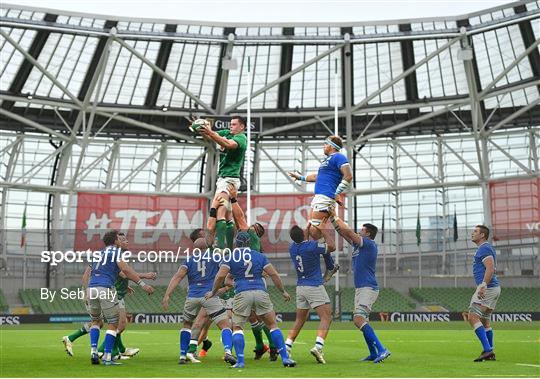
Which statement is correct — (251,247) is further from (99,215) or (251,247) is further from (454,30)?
(99,215)

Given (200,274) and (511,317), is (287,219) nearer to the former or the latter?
(511,317)

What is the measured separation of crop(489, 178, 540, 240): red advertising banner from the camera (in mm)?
50156

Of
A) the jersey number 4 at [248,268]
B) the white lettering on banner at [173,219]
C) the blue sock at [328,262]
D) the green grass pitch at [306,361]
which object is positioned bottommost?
the green grass pitch at [306,361]

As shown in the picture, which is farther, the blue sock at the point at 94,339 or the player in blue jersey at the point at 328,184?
the blue sock at the point at 94,339

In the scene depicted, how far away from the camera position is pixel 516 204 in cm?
5097

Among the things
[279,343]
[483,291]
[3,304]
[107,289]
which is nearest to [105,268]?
[107,289]

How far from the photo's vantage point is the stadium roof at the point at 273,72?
144 ft

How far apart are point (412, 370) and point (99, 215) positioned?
41.9 metres

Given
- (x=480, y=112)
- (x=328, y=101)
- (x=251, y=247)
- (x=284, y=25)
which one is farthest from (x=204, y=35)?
(x=251, y=247)

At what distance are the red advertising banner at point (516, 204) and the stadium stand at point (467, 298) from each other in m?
10.9

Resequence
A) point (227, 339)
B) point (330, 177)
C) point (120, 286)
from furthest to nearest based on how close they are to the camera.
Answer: point (120, 286), point (227, 339), point (330, 177)

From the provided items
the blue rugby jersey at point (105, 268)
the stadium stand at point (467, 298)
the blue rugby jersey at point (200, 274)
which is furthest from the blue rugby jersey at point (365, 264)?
the stadium stand at point (467, 298)

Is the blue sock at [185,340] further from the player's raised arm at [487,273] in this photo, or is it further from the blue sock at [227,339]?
the player's raised arm at [487,273]

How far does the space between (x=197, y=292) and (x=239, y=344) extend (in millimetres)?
1746
